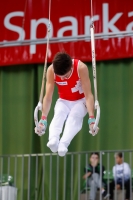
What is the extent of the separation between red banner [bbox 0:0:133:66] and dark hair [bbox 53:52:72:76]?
404 cm

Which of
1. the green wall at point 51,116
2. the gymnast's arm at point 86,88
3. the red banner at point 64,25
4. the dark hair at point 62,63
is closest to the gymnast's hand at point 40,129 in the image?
the gymnast's arm at point 86,88

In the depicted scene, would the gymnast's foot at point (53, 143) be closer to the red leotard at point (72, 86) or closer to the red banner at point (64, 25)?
the red leotard at point (72, 86)

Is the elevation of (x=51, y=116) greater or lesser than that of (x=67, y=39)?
lesser

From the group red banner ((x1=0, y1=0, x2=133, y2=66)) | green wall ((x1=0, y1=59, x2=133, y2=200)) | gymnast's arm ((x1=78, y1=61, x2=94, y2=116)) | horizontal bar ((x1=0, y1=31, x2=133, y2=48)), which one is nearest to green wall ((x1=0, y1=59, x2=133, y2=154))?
green wall ((x1=0, y1=59, x2=133, y2=200))

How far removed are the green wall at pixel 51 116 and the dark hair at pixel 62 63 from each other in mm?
3951

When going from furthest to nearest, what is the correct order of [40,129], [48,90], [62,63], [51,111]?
[51,111], [48,90], [40,129], [62,63]

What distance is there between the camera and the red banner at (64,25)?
9.59 meters

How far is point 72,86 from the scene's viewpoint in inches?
232

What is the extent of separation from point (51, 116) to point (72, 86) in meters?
3.94

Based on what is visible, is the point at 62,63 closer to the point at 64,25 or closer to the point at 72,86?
the point at 72,86

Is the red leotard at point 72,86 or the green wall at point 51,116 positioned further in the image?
the green wall at point 51,116

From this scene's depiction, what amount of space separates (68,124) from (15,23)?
4734mm

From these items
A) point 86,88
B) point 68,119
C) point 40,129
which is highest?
point 86,88

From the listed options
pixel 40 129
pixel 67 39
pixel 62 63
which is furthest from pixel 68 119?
pixel 67 39
